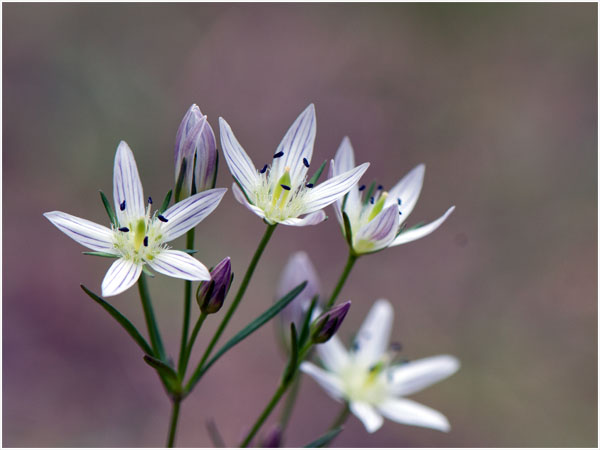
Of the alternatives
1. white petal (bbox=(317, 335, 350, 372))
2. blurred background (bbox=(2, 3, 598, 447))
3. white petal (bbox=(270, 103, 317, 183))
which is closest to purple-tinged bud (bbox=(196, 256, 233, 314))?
white petal (bbox=(270, 103, 317, 183))

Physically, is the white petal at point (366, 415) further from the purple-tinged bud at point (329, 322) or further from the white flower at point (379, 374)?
the purple-tinged bud at point (329, 322)

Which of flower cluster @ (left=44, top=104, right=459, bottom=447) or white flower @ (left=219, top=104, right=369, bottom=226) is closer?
flower cluster @ (left=44, top=104, right=459, bottom=447)

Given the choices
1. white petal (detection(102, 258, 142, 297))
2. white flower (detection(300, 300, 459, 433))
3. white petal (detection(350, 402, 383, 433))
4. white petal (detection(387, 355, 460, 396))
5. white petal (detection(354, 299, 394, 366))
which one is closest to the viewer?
white petal (detection(102, 258, 142, 297))

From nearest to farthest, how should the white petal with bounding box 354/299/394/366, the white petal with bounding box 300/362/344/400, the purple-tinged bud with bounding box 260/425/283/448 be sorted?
the purple-tinged bud with bounding box 260/425/283/448
the white petal with bounding box 300/362/344/400
the white petal with bounding box 354/299/394/366

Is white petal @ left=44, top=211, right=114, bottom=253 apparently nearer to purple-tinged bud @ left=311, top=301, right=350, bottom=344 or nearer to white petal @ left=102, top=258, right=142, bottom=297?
white petal @ left=102, top=258, right=142, bottom=297

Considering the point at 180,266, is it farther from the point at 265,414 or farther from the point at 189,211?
the point at 265,414

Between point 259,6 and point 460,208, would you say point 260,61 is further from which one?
point 460,208

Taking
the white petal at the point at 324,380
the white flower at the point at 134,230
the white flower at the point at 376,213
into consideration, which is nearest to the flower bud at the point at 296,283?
the white petal at the point at 324,380
